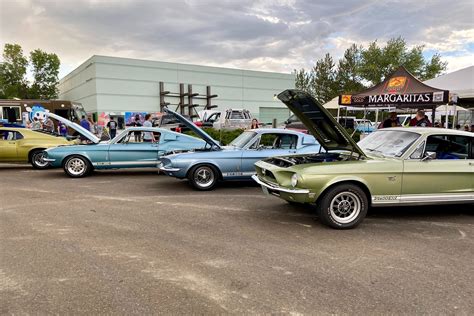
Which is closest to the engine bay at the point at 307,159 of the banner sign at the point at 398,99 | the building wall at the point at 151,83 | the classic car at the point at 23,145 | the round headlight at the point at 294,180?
the round headlight at the point at 294,180

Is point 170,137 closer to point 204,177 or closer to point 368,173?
point 204,177

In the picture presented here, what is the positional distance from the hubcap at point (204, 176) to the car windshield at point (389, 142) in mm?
3271

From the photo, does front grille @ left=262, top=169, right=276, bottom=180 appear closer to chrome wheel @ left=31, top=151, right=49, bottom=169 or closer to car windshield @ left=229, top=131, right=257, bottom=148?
car windshield @ left=229, top=131, right=257, bottom=148

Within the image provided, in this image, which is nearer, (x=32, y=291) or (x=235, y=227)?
(x=32, y=291)

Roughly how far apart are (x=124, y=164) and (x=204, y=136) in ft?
8.59

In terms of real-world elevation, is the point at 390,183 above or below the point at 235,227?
above

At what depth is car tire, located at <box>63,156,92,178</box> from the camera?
9789 mm

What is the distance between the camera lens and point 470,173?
5.55 m

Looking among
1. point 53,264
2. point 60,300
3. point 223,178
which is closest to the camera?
point 60,300

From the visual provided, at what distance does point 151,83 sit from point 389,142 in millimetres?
33088

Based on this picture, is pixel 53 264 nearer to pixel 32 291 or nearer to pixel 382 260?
pixel 32 291

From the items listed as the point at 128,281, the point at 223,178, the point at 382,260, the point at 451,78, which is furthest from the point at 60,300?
the point at 451,78

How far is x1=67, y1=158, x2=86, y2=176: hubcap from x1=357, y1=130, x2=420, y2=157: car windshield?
23.6ft

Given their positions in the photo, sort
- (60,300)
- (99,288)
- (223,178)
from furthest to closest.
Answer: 1. (223,178)
2. (99,288)
3. (60,300)
